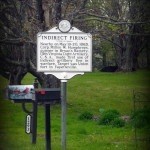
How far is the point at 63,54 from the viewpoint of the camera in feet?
17.9

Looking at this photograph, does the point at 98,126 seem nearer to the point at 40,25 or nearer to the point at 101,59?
the point at 40,25

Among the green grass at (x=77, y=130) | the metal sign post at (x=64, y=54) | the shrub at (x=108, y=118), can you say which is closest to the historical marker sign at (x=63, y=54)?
the metal sign post at (x=64, y=54)

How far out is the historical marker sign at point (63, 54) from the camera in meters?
5.46

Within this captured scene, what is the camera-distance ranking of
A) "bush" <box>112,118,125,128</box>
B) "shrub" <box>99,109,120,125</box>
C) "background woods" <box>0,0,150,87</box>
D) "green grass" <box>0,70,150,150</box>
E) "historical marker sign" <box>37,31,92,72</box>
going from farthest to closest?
"background woods" <box>0,0,150,87</box> → "shrub" <box>99,109,120,125</box> → "bush" <box>112,118,125,128</box> → "green grass" <box>0,70,150,150</box> → "historical marker sign" <box>37,31,92,72</box>

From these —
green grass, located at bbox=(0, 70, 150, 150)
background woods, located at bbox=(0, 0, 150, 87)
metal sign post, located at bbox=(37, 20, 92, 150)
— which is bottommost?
green grass, located at bbox=(0, 70, 150, 150)

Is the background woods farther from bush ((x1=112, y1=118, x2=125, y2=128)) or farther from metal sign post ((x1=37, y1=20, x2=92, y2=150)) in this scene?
metal sign post ((x1=37, y1=20, x2=92, y2=150))

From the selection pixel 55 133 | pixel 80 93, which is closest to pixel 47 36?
pixel 55 133

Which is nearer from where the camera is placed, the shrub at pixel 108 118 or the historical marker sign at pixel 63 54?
the historical marker sign at pixel 63 54

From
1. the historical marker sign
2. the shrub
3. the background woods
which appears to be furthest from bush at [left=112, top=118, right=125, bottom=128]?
the historical marker sign

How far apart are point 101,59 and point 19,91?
35364 mm

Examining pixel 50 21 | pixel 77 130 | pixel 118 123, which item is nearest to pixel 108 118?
pixel 118 123

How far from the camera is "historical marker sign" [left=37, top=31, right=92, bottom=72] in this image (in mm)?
5461

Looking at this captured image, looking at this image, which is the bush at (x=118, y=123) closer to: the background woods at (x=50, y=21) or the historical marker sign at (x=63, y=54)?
the background woods at (x=50, y=21)

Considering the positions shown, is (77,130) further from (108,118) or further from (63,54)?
Answer: (63,54)
